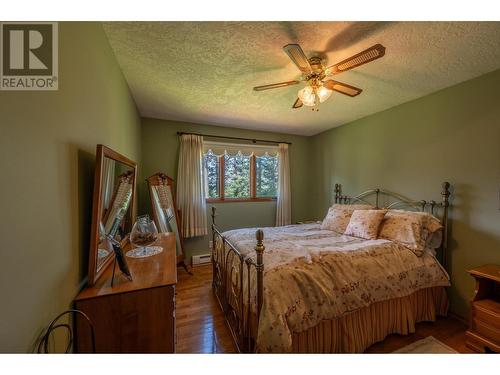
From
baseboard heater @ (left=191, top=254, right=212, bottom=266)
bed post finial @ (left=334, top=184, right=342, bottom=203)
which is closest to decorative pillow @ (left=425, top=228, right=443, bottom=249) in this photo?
bed post finial @ (left=334, top=184, right=342, bottom=203)

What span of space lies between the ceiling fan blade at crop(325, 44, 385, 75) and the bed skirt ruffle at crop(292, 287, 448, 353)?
6.18ft

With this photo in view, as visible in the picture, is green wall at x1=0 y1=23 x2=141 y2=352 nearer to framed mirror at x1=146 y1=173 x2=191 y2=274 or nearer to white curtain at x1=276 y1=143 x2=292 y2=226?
framed mirror at x1=146 y1=173 x2=191 y2=274

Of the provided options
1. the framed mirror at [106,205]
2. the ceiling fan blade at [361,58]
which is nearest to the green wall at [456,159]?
the ceiling fan blade at [361,58]

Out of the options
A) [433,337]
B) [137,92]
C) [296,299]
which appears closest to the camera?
[296,299]

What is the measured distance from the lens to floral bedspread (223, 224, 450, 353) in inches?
53.3

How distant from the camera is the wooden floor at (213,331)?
1760 mm

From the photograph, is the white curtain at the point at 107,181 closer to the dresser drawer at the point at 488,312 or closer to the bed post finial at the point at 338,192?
the dresser drawer at the point at 488,312

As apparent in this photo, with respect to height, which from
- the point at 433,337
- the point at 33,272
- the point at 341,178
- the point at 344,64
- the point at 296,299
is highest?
the point at 344,64

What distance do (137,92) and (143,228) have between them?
1762 millimetres

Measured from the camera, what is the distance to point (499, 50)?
5.26 ft

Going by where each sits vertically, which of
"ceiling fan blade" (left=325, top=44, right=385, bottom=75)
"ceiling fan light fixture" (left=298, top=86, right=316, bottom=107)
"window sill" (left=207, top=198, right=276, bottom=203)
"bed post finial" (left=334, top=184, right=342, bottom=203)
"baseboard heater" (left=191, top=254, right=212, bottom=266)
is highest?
"ceiling fan blade" (left=325, top=44, right=385, bottom=75)
